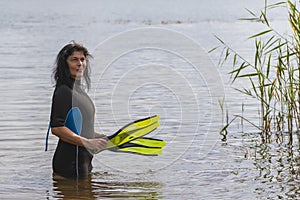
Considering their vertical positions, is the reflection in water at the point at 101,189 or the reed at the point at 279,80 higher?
the reed at the point at 279,80

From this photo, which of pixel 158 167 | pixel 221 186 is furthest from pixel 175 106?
pixel 221 186

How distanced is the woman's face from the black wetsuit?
0.09 m

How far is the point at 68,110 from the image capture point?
646 centimetres

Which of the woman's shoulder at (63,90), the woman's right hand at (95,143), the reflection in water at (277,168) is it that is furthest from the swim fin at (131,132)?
the reflection in water at (277,168)

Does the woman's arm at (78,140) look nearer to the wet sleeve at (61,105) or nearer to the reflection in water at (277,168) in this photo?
the wet sleeve at (61,105)

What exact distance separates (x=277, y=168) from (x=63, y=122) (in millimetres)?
2544

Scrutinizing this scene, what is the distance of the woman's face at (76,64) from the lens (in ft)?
21.6

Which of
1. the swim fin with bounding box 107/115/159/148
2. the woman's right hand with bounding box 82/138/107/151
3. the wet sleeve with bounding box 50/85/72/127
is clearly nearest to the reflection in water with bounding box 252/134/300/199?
the swim fin with bounding box 107/115/159/148

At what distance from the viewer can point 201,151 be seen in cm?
853

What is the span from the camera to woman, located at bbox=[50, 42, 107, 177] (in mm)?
6422

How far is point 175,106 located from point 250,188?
4.76 m

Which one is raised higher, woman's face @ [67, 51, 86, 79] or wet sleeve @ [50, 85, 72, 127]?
woman's face @ [67, 51, 86, 79]

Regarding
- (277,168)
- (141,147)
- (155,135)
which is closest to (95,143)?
(141,147)

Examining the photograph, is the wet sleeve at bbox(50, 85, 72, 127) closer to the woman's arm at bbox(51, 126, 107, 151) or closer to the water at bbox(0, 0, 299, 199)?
the woman's arm at bbox(51, 126, 107, 151)
